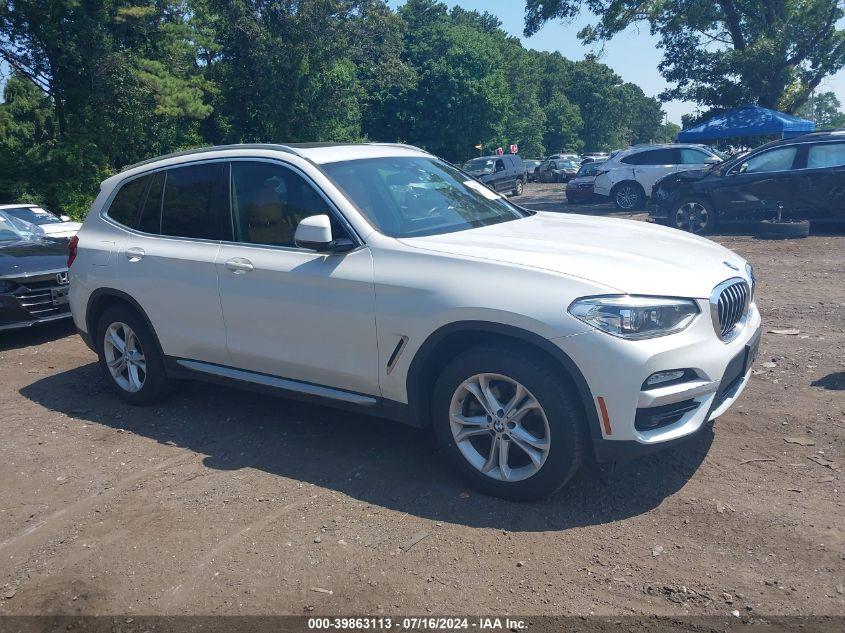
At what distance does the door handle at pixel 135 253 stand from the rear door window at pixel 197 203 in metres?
0.21

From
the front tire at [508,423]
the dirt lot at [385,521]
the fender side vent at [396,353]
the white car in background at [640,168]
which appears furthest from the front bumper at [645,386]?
the white car in background at [640,168]

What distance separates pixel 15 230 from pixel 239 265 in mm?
6421

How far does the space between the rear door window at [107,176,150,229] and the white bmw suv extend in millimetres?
13

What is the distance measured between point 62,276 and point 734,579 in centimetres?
749

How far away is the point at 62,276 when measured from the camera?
27.6ft

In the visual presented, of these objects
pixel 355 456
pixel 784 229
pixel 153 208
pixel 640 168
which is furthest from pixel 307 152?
pixel 640 168

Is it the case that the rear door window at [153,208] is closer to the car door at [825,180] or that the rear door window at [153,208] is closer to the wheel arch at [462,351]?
the wheel arch at [462,351]

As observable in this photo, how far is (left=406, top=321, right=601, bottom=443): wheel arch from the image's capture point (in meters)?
3.72

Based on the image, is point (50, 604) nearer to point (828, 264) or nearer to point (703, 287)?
point (703, 287)

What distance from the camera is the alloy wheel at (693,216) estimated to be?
1400 centimetres

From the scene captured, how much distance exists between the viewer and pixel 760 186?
13.3 m

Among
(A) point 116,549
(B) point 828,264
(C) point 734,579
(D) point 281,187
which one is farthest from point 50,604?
(B) point 828,264

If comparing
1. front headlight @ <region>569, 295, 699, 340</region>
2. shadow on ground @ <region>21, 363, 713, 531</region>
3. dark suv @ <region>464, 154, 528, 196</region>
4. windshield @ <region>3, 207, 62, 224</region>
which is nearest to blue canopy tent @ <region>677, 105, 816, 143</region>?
dark suv @ <region>464, 154, 528, 196</region>

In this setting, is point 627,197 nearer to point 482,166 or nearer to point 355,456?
point 482,166
